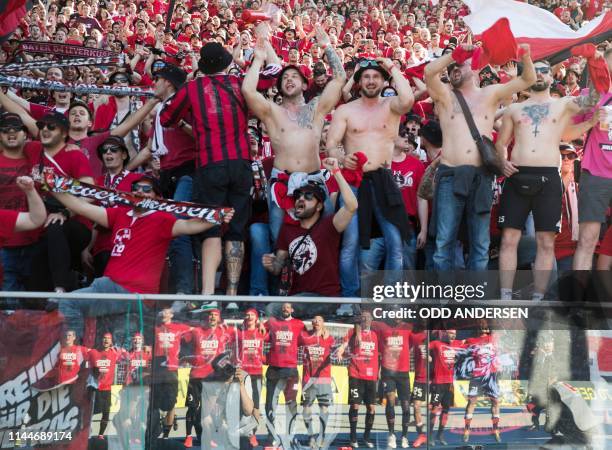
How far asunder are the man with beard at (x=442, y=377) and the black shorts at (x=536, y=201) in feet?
6.67

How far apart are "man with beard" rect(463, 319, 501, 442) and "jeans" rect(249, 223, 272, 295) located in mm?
2177

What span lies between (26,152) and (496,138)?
391 centimetres

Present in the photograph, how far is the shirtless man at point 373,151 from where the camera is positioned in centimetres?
797

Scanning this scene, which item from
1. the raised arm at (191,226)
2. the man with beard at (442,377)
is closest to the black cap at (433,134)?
the raised arm at (191,226)

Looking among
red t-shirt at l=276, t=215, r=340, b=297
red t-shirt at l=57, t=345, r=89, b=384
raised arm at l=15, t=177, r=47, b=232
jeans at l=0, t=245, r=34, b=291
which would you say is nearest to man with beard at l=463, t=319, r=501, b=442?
red t-shirt at l=276, t=215, r=340, b=297

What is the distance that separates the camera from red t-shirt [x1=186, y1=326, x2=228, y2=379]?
20.2ft

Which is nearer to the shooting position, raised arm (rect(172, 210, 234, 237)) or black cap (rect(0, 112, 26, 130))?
raised arm (rect(172, 210, 234, 237))

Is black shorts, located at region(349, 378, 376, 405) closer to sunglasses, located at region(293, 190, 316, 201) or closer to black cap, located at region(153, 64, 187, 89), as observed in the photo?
sunglasses, located at region(293, 190, 316, 201)

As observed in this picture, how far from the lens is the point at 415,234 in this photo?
8.63m

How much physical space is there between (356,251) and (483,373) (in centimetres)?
192

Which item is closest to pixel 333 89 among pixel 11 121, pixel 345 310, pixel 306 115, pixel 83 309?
pixel 306 115

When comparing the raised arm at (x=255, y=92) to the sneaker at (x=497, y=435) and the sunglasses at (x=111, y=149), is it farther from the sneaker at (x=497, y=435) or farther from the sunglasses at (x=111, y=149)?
the sneaker at (x=497, y=435)

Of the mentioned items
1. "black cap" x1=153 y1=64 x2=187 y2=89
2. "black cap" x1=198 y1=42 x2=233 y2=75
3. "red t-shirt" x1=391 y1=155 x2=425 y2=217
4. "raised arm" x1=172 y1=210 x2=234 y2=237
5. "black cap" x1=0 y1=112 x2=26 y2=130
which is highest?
"black cap" x1=153 y1=64 x2=187 y2=89

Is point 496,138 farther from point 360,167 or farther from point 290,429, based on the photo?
point 290,429
